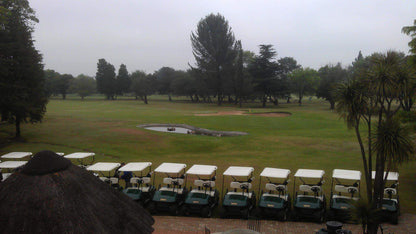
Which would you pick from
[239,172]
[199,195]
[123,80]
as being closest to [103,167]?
[199,195]

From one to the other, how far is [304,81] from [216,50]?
24.2 meters

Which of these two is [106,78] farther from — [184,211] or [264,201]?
[264,201]

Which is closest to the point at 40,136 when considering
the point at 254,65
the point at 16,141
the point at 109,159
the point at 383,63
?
the point at 16,141

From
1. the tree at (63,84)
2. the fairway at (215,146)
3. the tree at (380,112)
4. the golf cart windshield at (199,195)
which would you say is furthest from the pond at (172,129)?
the tree at (63,84)

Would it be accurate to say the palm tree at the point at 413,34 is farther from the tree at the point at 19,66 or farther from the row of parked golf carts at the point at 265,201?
the tree at the point at 19,66

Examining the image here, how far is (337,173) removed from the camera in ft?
44.5

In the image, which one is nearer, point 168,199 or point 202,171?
point 168,199

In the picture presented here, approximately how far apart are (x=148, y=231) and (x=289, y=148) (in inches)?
893

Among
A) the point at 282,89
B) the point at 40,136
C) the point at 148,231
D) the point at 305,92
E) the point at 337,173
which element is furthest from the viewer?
the point at 305,92

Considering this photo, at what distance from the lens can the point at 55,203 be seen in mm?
Result: 5578

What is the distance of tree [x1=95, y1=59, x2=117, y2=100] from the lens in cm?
11194

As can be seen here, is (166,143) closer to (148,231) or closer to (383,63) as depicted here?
(383,63)

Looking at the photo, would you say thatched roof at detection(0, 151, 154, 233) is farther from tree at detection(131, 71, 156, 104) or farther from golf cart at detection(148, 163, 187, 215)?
tree at detection(131, 71, 156, 104)

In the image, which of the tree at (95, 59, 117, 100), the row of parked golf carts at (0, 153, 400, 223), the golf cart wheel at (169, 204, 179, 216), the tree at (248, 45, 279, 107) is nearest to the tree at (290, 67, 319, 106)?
the tree at (248, 45, 279, 107)
